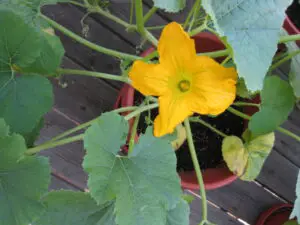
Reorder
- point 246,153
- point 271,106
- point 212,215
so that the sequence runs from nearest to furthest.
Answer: point 271,106 → point 246,153 → point 212,215

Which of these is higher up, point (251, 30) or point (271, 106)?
point (251, 30)

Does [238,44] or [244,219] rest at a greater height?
[238,44]

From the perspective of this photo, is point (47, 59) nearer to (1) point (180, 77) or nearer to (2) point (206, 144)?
(1) point (180, 77)

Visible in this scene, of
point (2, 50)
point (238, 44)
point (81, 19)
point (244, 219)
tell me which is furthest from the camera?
point (244, 219)

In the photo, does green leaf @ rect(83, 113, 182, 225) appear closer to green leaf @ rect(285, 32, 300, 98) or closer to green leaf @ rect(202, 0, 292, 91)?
green leaf @ rect(202, 0, 292, 91)

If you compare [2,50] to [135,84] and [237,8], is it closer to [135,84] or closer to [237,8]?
[135,84]

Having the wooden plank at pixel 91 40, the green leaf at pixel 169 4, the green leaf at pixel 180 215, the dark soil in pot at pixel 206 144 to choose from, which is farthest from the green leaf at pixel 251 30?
the wooden plank at pixel 91 40

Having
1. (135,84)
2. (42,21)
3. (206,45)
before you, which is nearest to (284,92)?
(206,45)

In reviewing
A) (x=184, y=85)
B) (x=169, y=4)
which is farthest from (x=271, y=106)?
(x=169, y=4)
